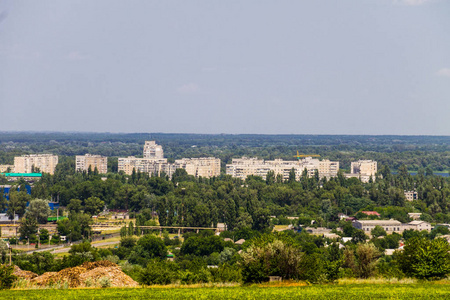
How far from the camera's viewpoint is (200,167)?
9056cm

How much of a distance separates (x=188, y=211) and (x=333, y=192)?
1562cm

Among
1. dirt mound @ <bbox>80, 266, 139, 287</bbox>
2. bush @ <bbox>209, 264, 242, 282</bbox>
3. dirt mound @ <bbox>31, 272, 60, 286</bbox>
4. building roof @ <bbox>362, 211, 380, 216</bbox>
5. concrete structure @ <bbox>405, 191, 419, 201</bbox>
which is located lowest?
building roof @ <bbox>362, 211, 380, 216</bbox>

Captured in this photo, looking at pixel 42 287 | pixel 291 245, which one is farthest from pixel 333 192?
pixel 42 287

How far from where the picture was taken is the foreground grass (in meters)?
16.4

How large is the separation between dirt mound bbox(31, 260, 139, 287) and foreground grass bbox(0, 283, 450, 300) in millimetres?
1629

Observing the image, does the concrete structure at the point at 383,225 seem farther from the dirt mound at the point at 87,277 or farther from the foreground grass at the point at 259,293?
the dirt mound at the point at 87,277

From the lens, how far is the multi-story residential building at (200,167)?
89562mm

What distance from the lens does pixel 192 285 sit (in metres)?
19.1

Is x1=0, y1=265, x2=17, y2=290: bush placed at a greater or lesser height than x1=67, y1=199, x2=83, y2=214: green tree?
greater

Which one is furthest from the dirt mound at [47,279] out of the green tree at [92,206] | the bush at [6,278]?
the green tree at [92,206]

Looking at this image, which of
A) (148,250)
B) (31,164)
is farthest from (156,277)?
(31,164)

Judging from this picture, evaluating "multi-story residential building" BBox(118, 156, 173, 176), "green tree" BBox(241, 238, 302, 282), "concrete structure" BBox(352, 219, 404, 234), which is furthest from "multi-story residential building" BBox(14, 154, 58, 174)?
"green tree" BBox(241, 238, 302, 282)

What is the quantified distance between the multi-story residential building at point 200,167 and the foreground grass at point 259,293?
7117cm

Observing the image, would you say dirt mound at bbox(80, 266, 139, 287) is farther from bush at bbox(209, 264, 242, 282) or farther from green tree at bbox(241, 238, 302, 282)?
green tree at bbox(241, 238, 302, 282)
